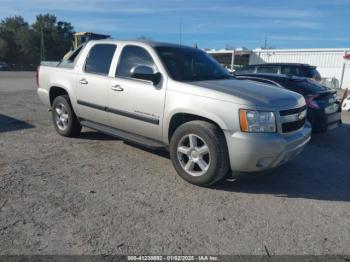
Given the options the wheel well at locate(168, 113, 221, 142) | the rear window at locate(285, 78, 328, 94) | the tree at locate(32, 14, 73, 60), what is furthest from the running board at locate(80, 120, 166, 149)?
the tree at locate(32, 14, 73, 60)

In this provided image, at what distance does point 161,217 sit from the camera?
3408mm

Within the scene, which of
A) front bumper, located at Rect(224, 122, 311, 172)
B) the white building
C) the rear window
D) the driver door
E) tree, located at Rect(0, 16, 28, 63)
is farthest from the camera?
tree, located at Rect(0, 16, 28, 63)

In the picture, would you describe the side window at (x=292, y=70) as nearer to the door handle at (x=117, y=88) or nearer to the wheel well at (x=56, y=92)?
the wheel well at (x=56, y=92)

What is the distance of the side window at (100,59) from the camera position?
17.4 feet

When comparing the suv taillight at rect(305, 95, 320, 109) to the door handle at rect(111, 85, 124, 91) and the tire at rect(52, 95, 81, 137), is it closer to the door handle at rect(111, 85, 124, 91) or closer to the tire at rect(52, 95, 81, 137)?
the door handle at rect(111, 85, 124, 91)

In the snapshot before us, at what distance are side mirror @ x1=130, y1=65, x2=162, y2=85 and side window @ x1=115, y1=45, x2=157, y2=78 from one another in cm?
34

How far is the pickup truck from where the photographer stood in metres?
3.82

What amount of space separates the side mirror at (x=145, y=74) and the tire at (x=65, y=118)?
2.16m

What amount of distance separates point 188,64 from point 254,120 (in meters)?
1.64

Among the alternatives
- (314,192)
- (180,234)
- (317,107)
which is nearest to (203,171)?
(180,234)

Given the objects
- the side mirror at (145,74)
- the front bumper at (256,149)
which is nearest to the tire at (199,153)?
the front bumper at (256,149)

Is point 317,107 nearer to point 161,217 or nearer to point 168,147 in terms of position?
point 168,147

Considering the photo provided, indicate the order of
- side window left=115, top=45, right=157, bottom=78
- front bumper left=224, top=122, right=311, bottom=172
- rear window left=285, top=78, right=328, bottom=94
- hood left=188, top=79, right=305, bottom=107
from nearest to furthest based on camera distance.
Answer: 1. front bumper left=224, top=122, right=311, bottom=172
2. hood left=188, top=79, right=305, bottom=107
3. side window left=115, top=45, right=157, bottom=78
4. rear window left=285, top=78, right=328, bottom=94

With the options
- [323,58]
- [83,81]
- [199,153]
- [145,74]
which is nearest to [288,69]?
[83,81]
